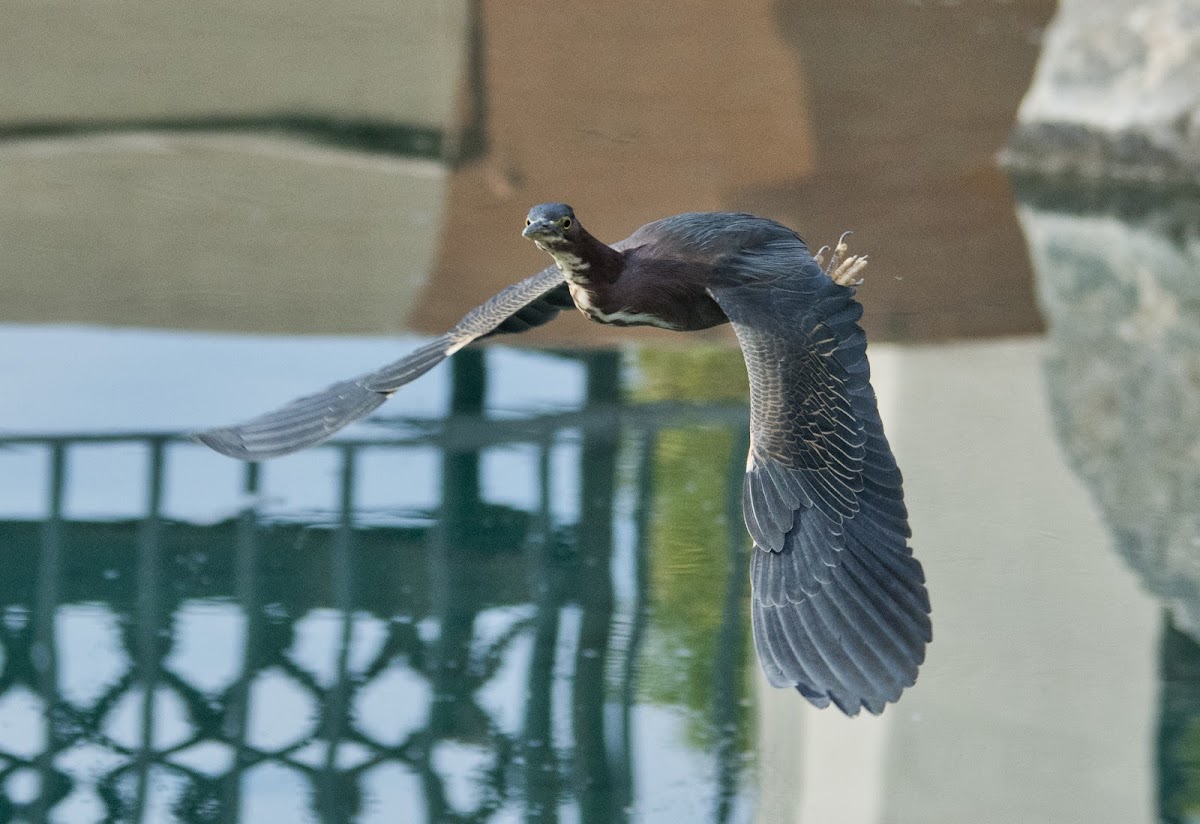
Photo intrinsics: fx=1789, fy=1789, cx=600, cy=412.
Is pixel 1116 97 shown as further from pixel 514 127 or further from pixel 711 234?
pixel 711 234

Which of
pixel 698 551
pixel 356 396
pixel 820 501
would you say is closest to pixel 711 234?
pixel 820 501

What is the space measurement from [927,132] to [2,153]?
5.25 meters

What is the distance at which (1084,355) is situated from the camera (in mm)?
7941

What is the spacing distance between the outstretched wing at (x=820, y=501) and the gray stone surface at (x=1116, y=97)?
7.48 meters

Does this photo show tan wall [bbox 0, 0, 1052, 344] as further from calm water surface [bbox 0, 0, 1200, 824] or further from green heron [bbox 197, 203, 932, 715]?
green heron [bbox 197, 203, 932, 715]

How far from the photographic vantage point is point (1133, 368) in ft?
25.6

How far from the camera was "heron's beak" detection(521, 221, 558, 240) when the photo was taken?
2689mm

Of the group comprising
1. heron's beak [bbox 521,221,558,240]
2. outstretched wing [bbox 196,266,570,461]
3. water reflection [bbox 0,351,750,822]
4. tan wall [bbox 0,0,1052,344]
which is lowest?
water reflection [bbox 0,351,750,822]

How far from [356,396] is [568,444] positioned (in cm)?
400

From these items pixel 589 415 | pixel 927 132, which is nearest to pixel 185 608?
pixel 589 415

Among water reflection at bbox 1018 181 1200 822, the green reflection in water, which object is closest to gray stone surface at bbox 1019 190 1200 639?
water reflection at bbox 1018 181 1200 822

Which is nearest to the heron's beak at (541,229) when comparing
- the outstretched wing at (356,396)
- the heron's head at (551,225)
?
the heron's head at (551,225)

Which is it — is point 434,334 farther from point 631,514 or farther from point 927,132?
point 927,132

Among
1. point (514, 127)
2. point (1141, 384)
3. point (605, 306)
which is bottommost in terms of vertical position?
point (605, 306)
